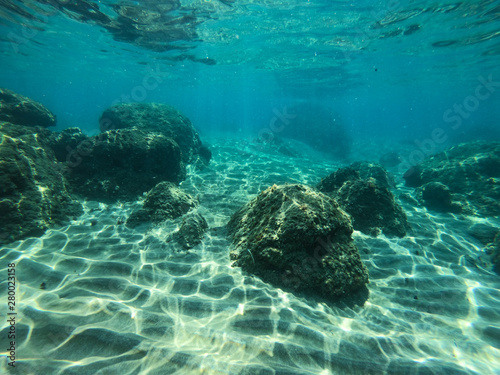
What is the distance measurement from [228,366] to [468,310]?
4443 millimetres

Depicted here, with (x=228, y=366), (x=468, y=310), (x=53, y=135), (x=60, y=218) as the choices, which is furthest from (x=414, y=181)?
(x=53, y=135)

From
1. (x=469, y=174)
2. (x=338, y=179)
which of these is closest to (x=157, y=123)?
(x=338, y=179)

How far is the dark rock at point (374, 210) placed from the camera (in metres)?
6.62

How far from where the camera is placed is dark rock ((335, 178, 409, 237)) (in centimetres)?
662

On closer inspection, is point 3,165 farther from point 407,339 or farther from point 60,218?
point 407,339

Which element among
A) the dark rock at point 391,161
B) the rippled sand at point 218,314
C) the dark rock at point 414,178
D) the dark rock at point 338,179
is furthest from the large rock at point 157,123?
the dark rock at point 391,161

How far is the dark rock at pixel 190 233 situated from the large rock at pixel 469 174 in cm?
988

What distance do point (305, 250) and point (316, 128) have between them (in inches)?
1168

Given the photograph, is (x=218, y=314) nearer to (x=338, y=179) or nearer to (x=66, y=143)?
(x=338, y=179)

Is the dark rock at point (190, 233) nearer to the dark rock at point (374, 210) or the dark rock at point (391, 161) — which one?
the dark rock at point (374, 210)

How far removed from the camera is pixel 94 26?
18656 mm

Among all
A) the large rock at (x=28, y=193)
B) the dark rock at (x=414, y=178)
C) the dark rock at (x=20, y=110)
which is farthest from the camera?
the dark rock at (x=414, y=178)

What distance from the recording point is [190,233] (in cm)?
543

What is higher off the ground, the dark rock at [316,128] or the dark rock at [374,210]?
the dark rock at [316,128]
